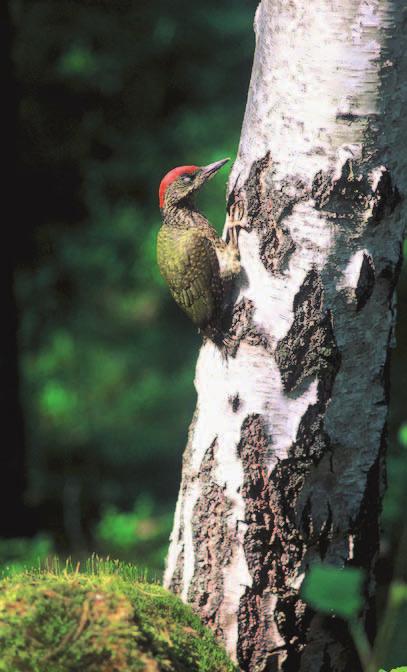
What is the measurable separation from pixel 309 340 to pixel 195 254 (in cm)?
71

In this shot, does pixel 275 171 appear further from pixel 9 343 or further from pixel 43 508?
pixel 43 508

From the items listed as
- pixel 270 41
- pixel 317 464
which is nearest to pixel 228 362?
pixel 317 464

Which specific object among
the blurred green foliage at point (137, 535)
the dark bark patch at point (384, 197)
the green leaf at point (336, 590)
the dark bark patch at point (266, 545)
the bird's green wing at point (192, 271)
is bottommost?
the green leaf at point (336, 590)

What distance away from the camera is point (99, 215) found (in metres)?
5.92

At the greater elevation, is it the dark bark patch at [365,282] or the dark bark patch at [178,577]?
the dark bark patch at [365,282]

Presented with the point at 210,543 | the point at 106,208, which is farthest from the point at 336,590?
the point at 106,208

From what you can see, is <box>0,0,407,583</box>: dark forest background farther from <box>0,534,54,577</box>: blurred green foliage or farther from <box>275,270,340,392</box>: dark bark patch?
<box>275,270,340,392</box>: dark bark patch

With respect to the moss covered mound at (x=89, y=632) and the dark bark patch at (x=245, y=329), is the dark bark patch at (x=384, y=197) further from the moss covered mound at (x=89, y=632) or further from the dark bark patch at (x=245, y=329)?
the moss covered mound at (x=89, y=632)

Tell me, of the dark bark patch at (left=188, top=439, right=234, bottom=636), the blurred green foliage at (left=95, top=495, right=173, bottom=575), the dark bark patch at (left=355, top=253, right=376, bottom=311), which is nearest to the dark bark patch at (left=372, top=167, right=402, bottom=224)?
the dark bark patch at (left=355, top=253, right=376, bottom=311)

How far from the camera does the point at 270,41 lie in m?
2.11

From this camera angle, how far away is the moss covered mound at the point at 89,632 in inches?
69.4

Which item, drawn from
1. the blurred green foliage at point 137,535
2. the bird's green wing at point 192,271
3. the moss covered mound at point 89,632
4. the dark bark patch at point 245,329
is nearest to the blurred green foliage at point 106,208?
the blurred green foliage at point 137,535

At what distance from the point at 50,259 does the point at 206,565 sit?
13.9ft

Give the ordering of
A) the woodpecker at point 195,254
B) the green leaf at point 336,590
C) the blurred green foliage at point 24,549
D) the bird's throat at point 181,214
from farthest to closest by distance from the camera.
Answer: the blurred green foliage at point 24,549, the bird's throat at point 181,214, the woodpecker at point 195,254, the green leaf at point 336,590
